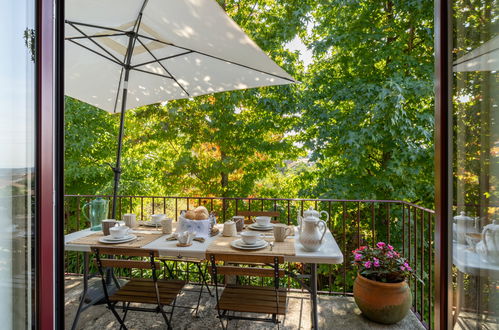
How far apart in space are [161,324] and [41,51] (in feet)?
8.30

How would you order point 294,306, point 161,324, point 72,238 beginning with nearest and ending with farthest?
point 72,238 → point 161,324 → point 294,306

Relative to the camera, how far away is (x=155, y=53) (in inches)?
117

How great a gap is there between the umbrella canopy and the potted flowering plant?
71.8 inches

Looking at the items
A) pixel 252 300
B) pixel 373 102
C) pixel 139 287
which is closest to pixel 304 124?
pixel 373 102

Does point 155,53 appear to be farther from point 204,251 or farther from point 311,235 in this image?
point 311,235

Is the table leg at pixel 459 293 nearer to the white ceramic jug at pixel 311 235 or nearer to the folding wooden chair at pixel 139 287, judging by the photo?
the white ceramic jug at pixel 311 235

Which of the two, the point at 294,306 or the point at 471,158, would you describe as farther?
the point at 294,306

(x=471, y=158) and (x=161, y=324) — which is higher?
(x=471, y=158)

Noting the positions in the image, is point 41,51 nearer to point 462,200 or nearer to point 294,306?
point 462,200

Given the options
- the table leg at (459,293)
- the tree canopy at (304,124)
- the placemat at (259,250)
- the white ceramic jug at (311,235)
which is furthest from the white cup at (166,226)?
the tree canopy at (304,124)

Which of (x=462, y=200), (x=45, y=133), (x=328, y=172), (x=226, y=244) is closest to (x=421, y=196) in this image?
(x=328, y=172)

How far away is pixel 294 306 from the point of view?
2.96m

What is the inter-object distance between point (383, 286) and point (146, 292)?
1944 mm

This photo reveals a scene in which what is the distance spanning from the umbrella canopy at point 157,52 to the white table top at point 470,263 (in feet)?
7.28
